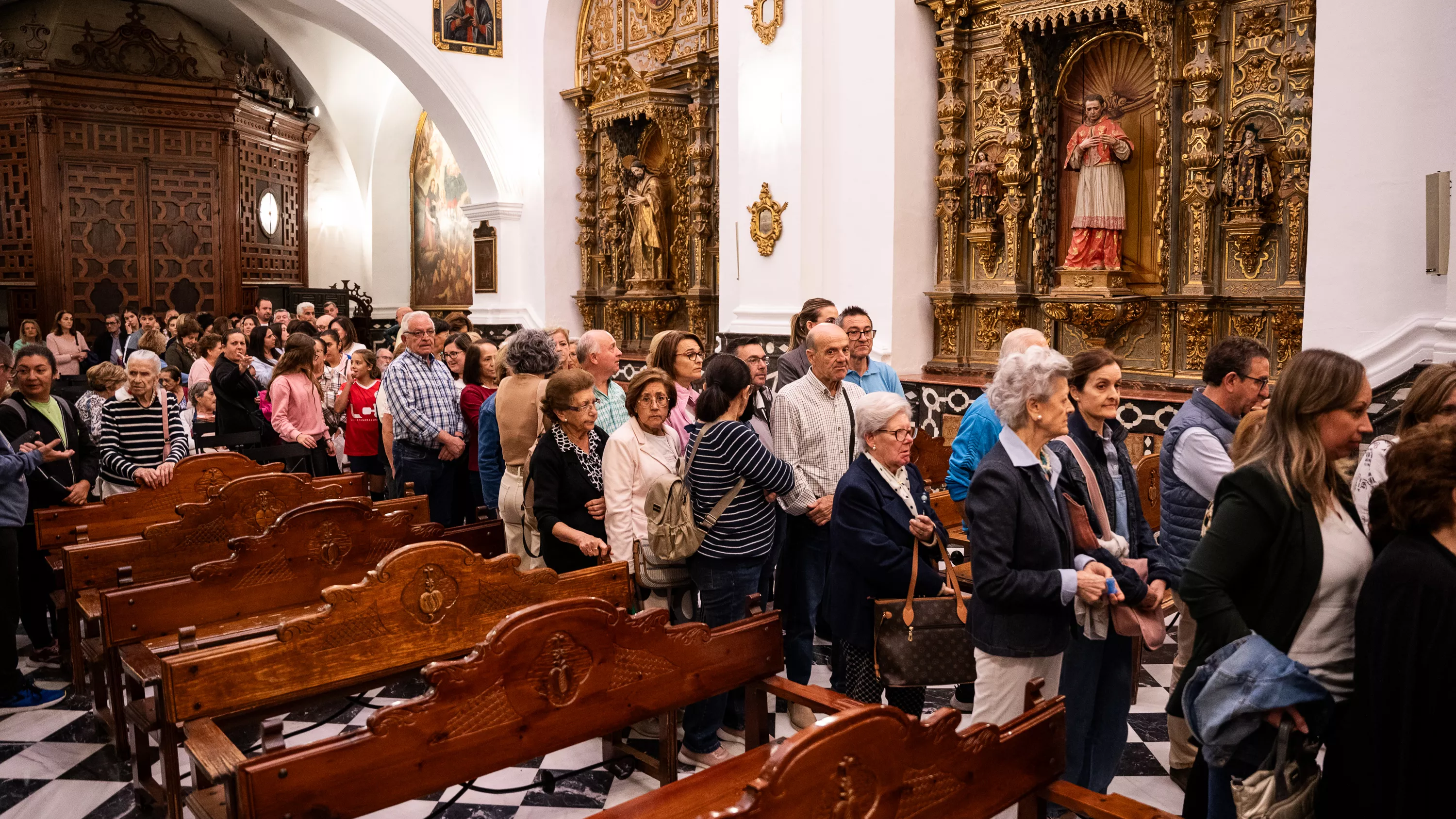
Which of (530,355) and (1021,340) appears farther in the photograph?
(530,355)

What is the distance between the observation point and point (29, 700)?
5.00 metres

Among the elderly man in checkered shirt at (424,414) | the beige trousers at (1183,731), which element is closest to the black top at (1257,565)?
the beige trousers at (1183,731)

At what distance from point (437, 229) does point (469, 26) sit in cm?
489

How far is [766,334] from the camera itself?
32.6 feet

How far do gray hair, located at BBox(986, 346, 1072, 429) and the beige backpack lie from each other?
1.22 meters

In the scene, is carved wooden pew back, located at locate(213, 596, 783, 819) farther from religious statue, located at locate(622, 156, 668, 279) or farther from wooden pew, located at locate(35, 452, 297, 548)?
religious statue, located at locate(622, 156, 668, 279)

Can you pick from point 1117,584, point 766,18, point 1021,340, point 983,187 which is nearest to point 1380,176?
point 1021,340

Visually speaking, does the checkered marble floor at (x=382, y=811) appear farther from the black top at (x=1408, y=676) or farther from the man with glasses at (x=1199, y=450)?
the black top at (x=1408, y=676)

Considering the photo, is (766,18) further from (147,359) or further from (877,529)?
(877,529)

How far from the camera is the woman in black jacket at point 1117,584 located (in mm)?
3281

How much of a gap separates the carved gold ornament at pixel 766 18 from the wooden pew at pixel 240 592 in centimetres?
646

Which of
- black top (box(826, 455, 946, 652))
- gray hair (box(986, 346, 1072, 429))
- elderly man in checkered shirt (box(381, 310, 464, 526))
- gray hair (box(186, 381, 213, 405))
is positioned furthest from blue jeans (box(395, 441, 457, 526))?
gray hair (box(986, 346, 1072, 429))

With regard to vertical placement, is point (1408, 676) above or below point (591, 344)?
below

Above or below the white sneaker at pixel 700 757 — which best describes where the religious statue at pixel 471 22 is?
above
